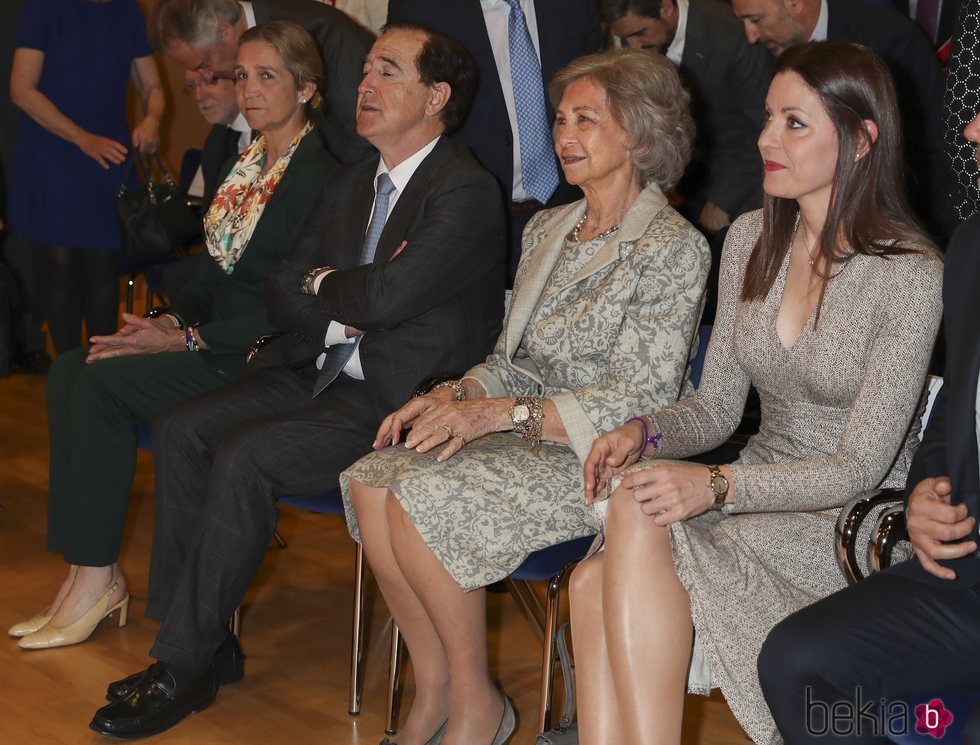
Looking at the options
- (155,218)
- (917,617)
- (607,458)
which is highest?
(155,218)

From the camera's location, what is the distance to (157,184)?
14.4 ft

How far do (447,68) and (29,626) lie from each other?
1.83 meters

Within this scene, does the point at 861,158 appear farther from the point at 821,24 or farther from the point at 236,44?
the point at 236,44

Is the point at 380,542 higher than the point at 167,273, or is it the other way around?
the point at 167,273

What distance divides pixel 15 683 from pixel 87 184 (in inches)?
119

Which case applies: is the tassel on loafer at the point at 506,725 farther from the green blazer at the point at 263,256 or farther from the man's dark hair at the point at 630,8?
the man's dark hair at the point at 630,8

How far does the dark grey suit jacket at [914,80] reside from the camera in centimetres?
365

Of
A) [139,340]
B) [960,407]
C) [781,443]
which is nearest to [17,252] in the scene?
[139,340]

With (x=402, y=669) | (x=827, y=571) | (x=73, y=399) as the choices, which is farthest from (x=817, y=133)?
(x=73, y=399)

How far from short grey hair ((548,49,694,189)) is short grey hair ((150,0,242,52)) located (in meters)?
1.72

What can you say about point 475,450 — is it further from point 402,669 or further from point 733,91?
point 733,91

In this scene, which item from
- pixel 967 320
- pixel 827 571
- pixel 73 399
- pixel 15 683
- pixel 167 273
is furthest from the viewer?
pixel 167 273

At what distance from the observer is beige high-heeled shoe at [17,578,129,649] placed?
332 centimetres

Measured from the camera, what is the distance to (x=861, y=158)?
2.41 metres
